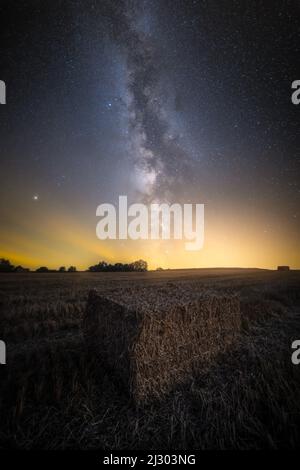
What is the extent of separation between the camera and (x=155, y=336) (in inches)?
141

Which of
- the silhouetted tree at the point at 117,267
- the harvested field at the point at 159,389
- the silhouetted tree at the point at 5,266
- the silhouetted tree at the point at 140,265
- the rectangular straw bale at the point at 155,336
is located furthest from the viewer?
the silhouetted tree at the point at 140,265

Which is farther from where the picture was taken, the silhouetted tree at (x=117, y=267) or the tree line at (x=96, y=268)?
the silhouetted tree at (x=117, y=267)

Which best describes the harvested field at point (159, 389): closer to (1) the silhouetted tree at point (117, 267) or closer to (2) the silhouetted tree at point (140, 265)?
(1) the silhouetted tree at point (117, 267)

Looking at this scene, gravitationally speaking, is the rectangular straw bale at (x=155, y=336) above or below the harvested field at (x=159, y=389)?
above

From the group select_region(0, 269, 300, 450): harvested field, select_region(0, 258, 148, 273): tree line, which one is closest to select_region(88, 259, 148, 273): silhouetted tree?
select_region(0, 258, 148, 273): tree line

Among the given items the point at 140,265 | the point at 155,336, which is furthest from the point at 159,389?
the point at 140,265

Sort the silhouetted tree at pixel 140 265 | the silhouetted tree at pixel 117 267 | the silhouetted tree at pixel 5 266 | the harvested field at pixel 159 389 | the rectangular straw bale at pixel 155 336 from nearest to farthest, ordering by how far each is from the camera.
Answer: the harvested field at pixel 159 389 → the rectangular straw bale at pixel 155 336 → the silhouetted tree at pixel 5 266 → the silhouetted tree at pixel 117 267 → the silhouetted tree at pixel 140 265

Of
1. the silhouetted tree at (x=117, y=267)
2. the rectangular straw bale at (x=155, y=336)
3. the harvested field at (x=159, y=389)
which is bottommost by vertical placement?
the silhouetted tree at (x=117, y=267)

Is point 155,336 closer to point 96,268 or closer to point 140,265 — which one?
point 96,268

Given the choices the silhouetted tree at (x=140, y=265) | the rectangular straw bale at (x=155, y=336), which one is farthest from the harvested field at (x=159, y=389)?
the silhouetted tree at (x=140, y=265)

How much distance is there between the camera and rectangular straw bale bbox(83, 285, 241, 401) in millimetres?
3426

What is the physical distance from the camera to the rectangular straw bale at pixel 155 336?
135 inches
